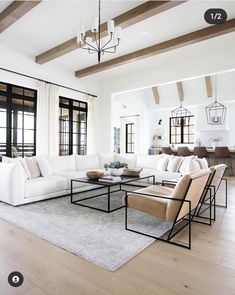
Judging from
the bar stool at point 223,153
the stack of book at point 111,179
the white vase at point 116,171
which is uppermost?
the bar stool at point 223,153

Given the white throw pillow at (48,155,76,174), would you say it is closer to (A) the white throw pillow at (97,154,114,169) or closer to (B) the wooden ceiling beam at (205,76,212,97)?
(A) the white throw pillow at (97,154,114,169)

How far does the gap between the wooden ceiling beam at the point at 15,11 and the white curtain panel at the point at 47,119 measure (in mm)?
2012

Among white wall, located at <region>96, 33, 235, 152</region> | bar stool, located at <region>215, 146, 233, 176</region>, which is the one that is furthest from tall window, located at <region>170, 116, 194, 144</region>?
white wall, located at <region>96, 33, 235, 152</region>

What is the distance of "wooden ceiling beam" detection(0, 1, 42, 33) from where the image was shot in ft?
10.7

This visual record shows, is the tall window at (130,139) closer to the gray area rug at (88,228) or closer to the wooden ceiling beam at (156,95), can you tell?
the wooden ceiling beam at (156,95)

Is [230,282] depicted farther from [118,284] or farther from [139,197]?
[139,197]

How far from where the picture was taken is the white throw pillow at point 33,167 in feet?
13.5

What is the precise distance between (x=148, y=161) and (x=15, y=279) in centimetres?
438

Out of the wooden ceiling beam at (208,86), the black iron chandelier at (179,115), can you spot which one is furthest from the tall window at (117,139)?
the wooden ceiling beam at (208,86)

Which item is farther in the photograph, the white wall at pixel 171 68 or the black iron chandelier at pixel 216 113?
the black iron chandelier at pixel 216 113

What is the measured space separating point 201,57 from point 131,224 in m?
4.67

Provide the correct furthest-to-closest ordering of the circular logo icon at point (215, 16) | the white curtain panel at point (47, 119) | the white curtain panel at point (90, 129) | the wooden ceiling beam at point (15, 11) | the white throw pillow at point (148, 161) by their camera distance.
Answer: the white curtain panel at point (90, 129) → the white curtain panel at point (47, 119) → the white throw pillow at point (148, 161) → the circular logo icon at point (215, 16) → the wooden ceiling beam at point (15, 11)

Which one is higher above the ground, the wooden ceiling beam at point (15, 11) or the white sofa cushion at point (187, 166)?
the wooden ceiling beam at point (15, 11)

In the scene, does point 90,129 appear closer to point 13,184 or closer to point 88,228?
point 13,184
